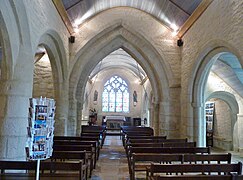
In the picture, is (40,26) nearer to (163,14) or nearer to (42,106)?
(42,106)

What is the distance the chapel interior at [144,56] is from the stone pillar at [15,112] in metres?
0.02

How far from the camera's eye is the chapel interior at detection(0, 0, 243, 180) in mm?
4469

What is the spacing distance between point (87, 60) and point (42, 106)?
6.26 meters

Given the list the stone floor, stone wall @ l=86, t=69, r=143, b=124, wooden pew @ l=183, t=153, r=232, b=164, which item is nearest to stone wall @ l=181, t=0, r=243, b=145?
wooden pew @ l=183, t=153, r=232, b=164

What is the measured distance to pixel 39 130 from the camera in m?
2.72

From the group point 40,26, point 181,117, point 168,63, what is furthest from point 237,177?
point 168,63

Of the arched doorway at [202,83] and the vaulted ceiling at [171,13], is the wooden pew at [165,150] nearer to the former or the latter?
the arched doorway at [202,83]

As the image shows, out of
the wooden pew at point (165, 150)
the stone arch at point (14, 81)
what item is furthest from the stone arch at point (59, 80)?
the wooden pew at point (165, 150)

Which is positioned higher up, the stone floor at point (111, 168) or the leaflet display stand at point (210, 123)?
the leaflet display stand at point (210, 123)

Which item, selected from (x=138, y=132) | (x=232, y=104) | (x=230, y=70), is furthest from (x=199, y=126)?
(x=232, y=104)

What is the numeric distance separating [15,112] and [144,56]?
6088mm

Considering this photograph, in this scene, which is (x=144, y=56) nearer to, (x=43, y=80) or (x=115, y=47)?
(x=115, y=47)

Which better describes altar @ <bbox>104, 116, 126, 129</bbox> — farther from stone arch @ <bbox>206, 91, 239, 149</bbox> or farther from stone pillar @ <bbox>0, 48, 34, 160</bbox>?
stone pillar @ <bbox>0, 48, 34, 160</bbox>

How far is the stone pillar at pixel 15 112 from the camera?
163 inches
